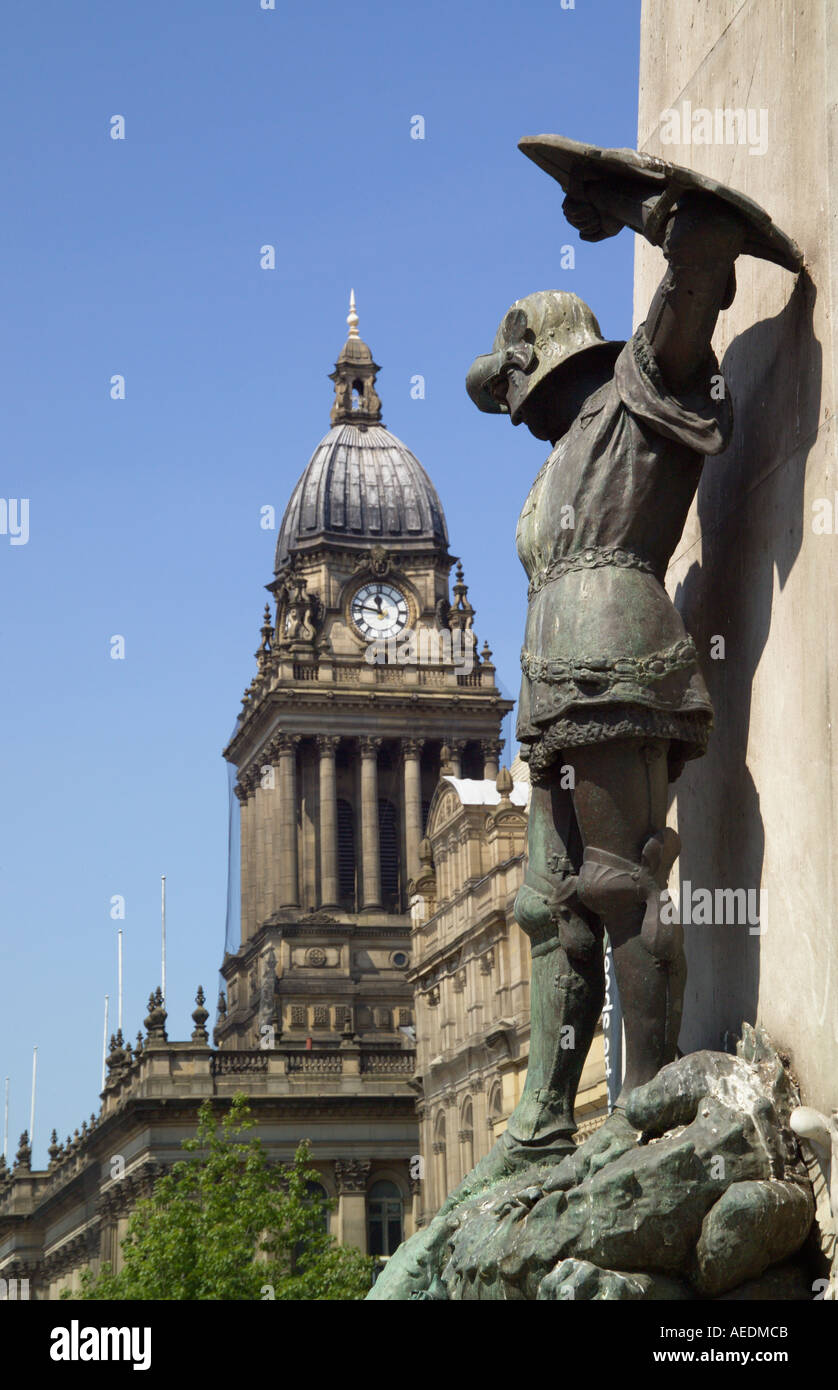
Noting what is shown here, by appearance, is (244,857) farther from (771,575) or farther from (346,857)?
(771,575)

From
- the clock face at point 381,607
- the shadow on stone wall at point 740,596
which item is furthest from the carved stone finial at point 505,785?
the shadow on stone wall at point 740,596

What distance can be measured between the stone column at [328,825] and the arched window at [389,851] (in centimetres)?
220

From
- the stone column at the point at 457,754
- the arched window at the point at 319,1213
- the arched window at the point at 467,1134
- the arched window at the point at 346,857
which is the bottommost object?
the arched window at the point at 319,1213

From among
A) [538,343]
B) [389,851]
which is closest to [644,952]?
[538,343]

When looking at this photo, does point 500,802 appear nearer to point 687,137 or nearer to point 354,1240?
point 354,1240

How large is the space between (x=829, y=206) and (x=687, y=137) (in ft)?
5.73

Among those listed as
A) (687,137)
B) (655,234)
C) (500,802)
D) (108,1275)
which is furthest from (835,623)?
(500,802)

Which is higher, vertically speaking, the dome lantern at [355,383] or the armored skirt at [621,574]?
the dome lantern at [355,383]

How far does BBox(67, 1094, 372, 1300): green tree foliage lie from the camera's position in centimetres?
4669

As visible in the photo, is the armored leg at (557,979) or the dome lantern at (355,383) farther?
the dome lantern at (355,383)

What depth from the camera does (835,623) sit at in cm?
754

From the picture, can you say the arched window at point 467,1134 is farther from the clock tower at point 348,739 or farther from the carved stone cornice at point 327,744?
the carved stone cornice at point 327,744

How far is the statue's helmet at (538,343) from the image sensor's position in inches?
330
